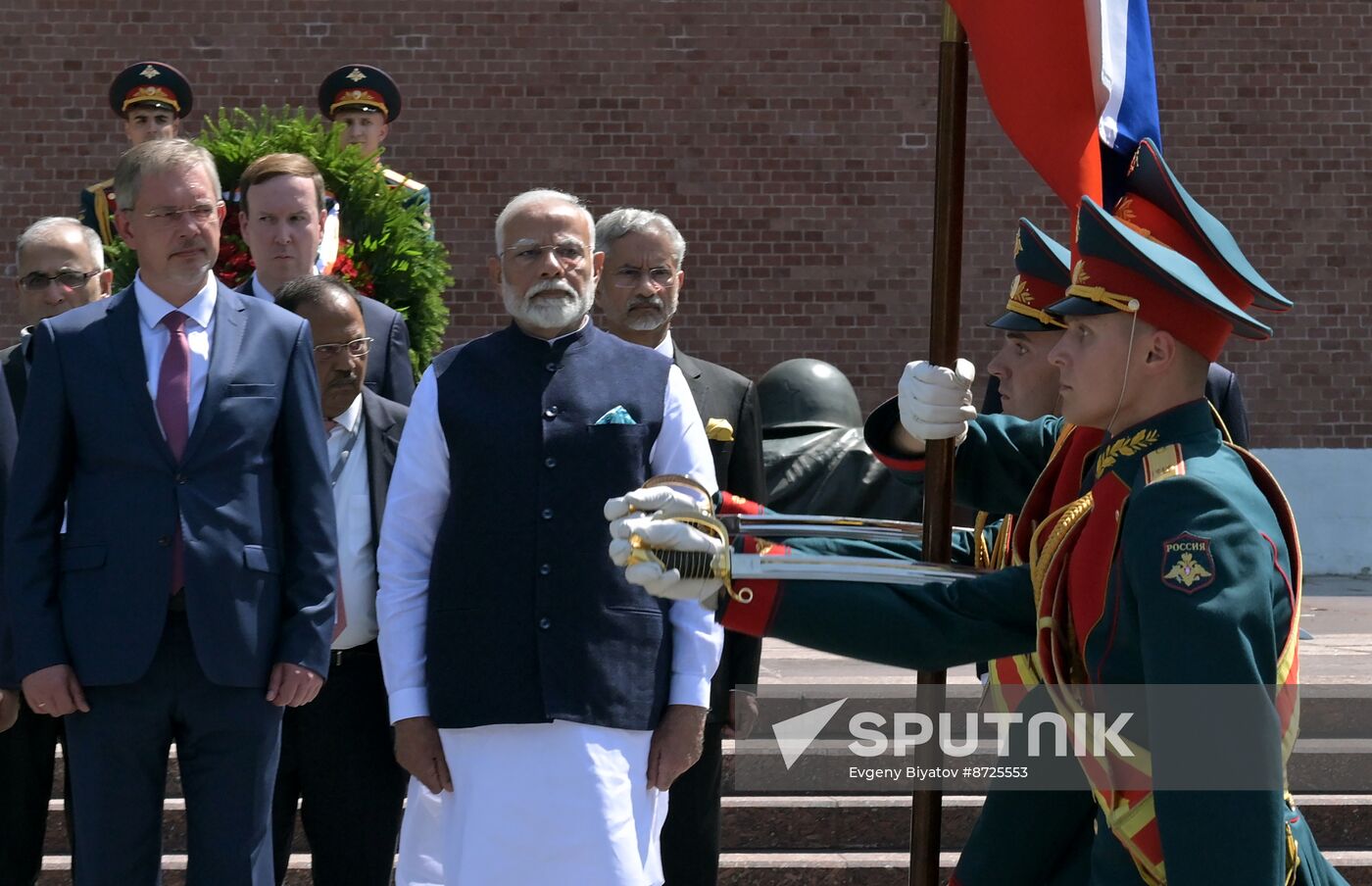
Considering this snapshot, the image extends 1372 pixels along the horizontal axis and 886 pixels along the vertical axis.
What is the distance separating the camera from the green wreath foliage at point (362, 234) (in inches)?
214

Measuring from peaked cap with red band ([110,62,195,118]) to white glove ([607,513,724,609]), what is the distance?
20.4 feet

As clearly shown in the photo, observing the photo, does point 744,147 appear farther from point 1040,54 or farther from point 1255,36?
point 1040,54

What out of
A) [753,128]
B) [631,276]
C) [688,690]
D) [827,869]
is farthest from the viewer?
[753,128]

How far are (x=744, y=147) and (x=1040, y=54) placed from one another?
799 cm

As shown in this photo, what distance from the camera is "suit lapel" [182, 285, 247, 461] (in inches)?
143

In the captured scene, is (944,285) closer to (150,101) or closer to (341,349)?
(341,349)

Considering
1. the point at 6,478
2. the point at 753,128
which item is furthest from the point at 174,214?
the point at 753,128

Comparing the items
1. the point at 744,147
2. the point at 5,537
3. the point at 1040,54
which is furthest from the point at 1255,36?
the point at 5,537

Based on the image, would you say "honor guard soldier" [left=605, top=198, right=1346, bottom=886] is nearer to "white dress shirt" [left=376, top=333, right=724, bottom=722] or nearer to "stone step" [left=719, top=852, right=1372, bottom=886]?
A: "white dress shirt" [left=376, top=333, right=724, bottom=722]

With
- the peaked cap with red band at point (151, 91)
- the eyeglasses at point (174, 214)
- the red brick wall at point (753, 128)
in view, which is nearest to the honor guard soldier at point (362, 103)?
the peaked cap with red band at point (151, 91)

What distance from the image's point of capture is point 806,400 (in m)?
9.46

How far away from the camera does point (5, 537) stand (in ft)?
11.7

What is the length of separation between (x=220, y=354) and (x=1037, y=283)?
1719mm

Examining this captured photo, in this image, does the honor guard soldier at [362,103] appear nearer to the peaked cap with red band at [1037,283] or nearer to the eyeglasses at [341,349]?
the eyeglasses at [341,349]
